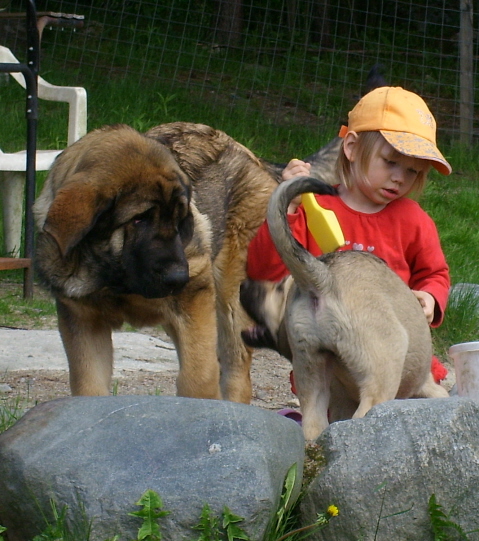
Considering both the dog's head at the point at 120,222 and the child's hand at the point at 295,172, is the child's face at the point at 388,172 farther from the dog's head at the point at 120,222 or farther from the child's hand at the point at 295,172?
the dog's head at the point at 120,222

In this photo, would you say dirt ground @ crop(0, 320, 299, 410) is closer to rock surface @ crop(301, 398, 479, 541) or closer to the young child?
the young child

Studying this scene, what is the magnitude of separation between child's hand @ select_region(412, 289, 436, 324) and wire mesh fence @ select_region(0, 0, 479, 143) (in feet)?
25.4

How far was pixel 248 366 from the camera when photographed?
4.77 meters

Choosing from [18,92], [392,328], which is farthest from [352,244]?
[18,92]

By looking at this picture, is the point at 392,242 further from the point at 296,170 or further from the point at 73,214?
the point at 73,214

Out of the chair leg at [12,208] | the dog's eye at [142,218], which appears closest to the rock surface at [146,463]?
the dog's eye at [142,218]

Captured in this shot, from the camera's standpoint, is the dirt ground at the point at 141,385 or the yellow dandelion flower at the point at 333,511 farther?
the dirt ground at the point at 141,385

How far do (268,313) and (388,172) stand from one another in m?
0.82

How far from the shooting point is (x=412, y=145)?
357cm

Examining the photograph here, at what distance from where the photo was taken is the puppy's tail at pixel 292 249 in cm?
293

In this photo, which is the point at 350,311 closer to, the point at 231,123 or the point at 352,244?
the point at 352,244

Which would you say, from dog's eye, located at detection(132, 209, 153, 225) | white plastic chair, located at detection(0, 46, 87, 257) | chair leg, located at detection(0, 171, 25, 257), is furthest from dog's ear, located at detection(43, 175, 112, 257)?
chair leg, located at detection(0, 171, 25, 257)

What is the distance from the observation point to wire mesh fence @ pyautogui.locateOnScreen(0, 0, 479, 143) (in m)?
11.7

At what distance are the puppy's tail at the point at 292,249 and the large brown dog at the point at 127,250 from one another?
64 centimetres
